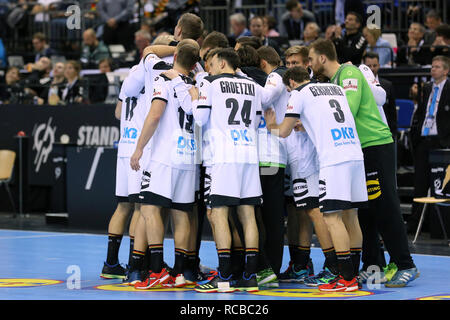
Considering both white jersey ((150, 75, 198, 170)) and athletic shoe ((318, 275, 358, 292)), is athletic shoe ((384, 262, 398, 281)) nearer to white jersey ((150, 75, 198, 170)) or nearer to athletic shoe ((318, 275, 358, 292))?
athletic shoe ((318, 275, 358, 292))

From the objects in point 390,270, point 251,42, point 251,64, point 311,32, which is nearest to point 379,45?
point 311,32

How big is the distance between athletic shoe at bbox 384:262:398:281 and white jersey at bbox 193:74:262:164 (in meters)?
1.88

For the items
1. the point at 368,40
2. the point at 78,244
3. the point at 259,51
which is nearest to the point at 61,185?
the point at 78,244

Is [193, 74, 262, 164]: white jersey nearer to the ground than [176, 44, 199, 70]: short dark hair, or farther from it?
nearer to the ground

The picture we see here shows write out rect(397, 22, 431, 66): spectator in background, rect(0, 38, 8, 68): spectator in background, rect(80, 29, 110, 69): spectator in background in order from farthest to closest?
rect(0, 38, 8, 68): spectator in background, rect(80, 29, 110, 69): spectator in background, rect(397, 22, 431, 66): spectator in background

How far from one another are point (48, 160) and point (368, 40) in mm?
6023

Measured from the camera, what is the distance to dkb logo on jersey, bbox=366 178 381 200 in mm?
8969

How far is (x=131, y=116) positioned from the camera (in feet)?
30.8

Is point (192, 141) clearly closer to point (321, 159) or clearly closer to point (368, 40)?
point (321, 159)

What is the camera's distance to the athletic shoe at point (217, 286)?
8406mm

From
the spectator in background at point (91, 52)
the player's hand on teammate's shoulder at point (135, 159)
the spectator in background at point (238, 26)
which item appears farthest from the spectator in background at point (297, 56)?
the spectator in background at point (91, 52)

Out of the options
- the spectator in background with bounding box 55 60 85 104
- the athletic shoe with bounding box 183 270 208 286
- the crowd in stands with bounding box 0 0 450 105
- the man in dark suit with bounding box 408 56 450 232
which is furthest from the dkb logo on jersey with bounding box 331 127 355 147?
the spectator in background with bounding box 55 60 85 104

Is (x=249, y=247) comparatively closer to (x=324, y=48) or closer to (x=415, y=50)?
(x=324, y=48)

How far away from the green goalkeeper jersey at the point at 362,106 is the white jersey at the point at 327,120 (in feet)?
0.71
